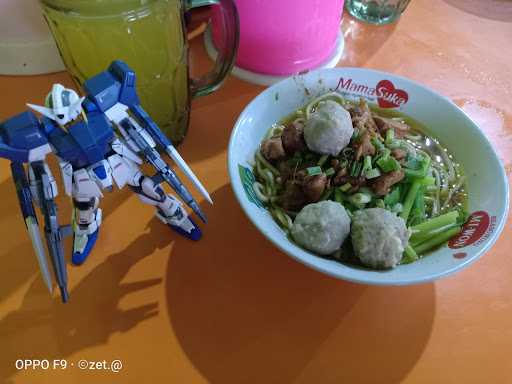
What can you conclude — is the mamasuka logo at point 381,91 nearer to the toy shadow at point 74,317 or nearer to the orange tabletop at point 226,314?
the orange tabletop at point 226,314

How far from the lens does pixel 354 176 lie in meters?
0.63

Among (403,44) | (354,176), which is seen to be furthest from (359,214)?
(403,44)

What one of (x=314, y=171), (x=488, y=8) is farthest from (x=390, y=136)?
(x=488, y=8)

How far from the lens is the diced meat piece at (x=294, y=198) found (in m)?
0.64

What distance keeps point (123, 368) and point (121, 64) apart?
0.38 meters

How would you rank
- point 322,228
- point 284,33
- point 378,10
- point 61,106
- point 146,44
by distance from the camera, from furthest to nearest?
point 378,10
point 284,33
point 146,44
point 322,228
point 61,106

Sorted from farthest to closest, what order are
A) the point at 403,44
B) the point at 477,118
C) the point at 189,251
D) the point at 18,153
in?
the point at 403,44 → the point at 477,118 → the point at 189,251 → the point at 18,153

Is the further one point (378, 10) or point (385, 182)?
point (378, 10)

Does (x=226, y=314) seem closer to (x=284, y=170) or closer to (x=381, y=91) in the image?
(x=284, y=170)

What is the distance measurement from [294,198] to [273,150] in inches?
3.3

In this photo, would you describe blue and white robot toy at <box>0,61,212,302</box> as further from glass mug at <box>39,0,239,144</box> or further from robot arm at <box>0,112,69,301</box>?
glass mug at <box>39,0,239,144</box>

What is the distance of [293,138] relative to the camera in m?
0.67

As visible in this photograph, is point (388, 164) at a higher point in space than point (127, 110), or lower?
lower

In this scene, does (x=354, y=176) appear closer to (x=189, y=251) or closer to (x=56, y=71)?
(x=189, y=251)
